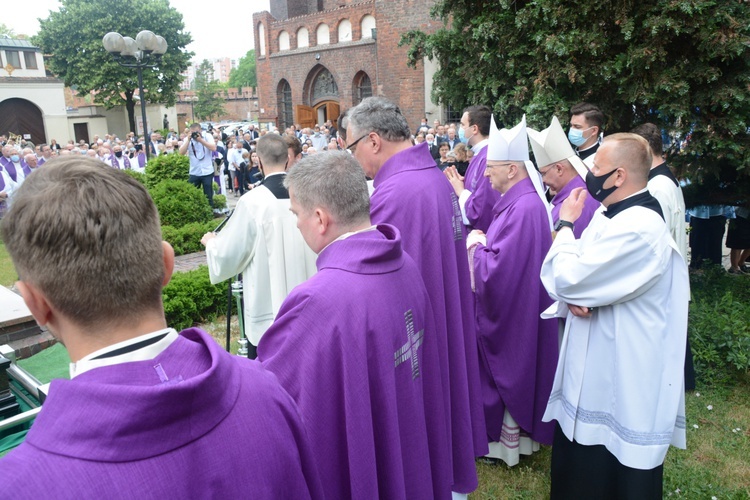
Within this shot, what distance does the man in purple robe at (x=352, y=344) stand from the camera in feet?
6.09

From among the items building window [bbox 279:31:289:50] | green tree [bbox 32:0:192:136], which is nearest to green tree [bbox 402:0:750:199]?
building window [bbox 279:31:289:50]

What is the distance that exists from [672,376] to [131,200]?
2.51m

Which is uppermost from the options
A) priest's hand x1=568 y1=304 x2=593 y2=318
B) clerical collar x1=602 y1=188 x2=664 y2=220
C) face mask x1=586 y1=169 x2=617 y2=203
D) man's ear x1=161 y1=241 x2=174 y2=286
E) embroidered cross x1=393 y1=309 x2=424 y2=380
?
man's ear x1=161 y1=241 x2=174 y2=286

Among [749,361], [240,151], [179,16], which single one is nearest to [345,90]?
[240,151]

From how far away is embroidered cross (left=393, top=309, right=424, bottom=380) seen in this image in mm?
2055

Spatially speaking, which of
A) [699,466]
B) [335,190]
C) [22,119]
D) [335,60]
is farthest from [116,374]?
[22,119]

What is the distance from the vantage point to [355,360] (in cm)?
187

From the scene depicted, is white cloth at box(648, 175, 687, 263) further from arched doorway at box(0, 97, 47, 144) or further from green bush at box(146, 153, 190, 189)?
arched doorway at box(0, 97, 47, 144)

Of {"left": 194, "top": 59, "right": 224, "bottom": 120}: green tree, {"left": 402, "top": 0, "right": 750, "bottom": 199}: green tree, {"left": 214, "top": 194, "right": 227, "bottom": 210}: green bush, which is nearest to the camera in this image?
{"left": 402, "top": 0, "right": 750, "bottom": 199}: green tree

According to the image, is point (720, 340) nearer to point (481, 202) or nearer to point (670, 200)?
point (670, 200)

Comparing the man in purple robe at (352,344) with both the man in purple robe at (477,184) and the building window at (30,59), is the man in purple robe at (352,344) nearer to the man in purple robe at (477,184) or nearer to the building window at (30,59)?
the man in purple robe at (477,184)

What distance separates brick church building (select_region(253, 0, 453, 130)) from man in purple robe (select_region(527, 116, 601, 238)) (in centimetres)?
1864

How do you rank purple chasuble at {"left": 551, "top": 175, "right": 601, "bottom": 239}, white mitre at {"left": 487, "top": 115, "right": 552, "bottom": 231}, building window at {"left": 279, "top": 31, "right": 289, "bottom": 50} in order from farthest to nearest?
1. building window at {"left": 279, "top": 31, "right": 289, "bottom": 50}
2. purple chasuble at {"left": 551, "top": 175, "right": 601, "bottom": 239}
3. white mitre at {"left": 487, "top": 115, "right": 552, "bottom": 231}

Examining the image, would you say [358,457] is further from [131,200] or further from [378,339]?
[131,200]
